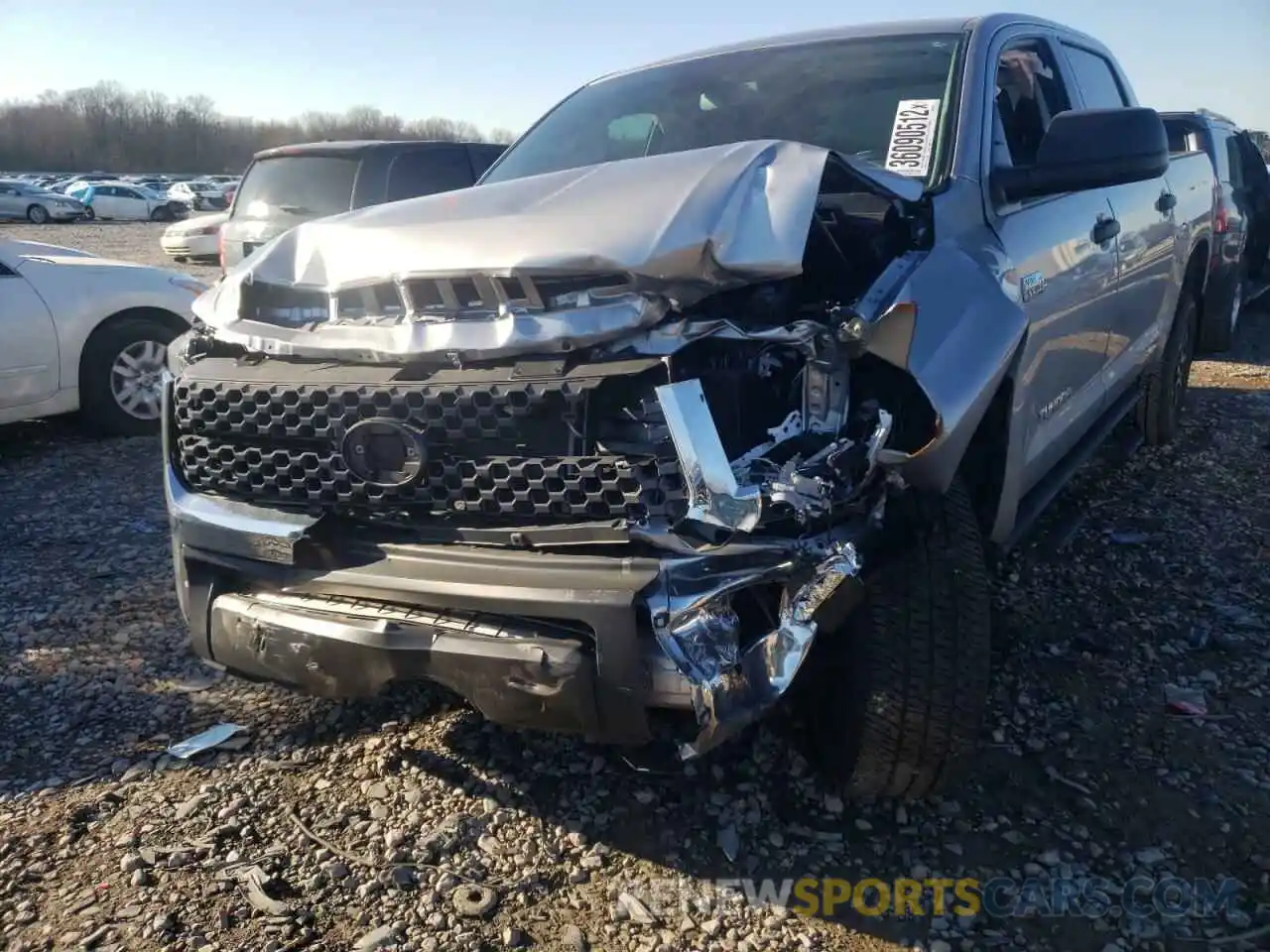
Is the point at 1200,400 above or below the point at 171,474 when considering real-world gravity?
below

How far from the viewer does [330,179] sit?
8.05 m

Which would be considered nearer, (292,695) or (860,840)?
(860,840)

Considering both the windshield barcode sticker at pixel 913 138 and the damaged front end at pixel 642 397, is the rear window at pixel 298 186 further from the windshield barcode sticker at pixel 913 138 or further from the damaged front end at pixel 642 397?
the damaged front end at pixel 642 397

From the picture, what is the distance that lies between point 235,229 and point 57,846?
6.87 meters

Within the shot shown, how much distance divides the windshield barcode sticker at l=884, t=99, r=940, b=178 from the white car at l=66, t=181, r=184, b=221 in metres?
38.8

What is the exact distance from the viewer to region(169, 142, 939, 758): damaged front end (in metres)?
1.95

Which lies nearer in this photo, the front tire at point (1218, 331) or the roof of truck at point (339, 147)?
the front tire at point (1218, 331)

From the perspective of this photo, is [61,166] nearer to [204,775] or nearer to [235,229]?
[235,229]

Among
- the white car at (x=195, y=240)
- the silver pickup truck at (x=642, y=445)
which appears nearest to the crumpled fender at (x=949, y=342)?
the silver pickup truck at (x=642, y=445)

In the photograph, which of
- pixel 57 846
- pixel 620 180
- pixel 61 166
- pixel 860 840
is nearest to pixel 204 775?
pixel 57 846

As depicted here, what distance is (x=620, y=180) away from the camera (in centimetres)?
242

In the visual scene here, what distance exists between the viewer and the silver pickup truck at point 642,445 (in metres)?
1.97

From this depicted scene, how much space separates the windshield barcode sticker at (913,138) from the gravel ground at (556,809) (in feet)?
5.07

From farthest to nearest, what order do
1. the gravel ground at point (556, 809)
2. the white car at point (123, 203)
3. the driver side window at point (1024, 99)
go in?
1. the white car at point (123, 203)
2. the driver side window at point (1024, 99)
3. the gravel ground at point (556, 809)
